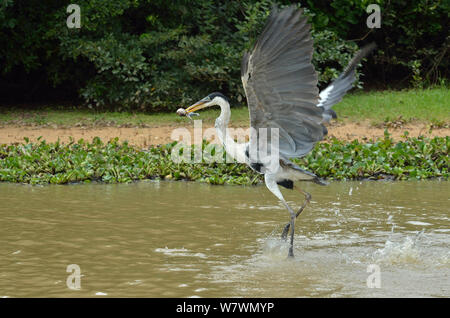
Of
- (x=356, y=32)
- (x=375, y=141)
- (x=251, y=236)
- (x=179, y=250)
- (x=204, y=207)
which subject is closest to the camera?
(x=179, y=250)

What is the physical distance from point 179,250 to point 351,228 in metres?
1.80

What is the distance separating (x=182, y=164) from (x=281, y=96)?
4175 mm

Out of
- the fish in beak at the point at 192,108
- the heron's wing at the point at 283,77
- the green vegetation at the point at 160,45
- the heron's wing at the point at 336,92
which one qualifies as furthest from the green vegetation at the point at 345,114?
the heron's wing at the point at 283,77

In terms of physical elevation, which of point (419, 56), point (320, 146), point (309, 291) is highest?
point (419, 56)

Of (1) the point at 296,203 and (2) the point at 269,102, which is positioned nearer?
(2) the point at 269,102

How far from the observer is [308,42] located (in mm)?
5191

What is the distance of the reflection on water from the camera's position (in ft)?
16.0

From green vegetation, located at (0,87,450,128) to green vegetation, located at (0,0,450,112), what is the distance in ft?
1.39

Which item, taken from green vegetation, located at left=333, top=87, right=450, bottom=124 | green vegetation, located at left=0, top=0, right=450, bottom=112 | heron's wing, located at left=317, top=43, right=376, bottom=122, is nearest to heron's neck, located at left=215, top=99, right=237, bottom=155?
heron's wing, located at left=317, top=43, right=376, bottom=122

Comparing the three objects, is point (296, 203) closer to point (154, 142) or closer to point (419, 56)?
point (154, 142)

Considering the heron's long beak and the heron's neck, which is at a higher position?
the heron's long beak

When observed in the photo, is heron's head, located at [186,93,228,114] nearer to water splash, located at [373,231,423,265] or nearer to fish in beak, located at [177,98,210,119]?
fish in beak, located at [177,98,210,119]

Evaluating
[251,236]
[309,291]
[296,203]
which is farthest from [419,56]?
[309,291]

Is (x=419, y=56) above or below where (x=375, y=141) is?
above
